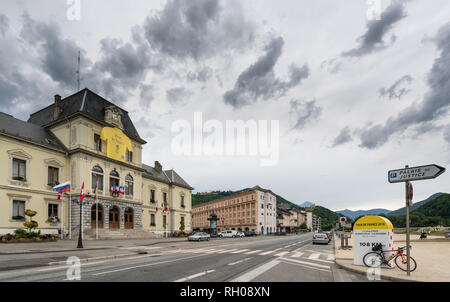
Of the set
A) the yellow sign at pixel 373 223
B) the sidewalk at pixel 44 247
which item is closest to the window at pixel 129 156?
the sidewalk at pixel 44 247

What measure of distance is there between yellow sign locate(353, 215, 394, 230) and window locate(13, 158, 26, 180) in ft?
104

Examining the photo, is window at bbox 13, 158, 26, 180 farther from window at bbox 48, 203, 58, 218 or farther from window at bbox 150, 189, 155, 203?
window at bbox 150, 189, 155, 203

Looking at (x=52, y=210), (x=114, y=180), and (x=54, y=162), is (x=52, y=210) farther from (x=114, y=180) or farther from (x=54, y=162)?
(x=114, y=180)

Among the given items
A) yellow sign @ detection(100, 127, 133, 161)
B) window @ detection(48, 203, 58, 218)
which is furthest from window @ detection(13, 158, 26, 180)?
yellow sign @ detection(100, 127, 133, 161)

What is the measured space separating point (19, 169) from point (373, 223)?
32.8m

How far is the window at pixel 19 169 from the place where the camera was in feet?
93.0

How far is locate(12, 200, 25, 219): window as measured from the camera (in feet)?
90.7

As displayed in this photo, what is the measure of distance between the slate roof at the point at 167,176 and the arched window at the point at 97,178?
42.4ft

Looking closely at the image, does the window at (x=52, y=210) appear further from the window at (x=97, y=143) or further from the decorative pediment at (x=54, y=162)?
the window at (x=97, y=143)
